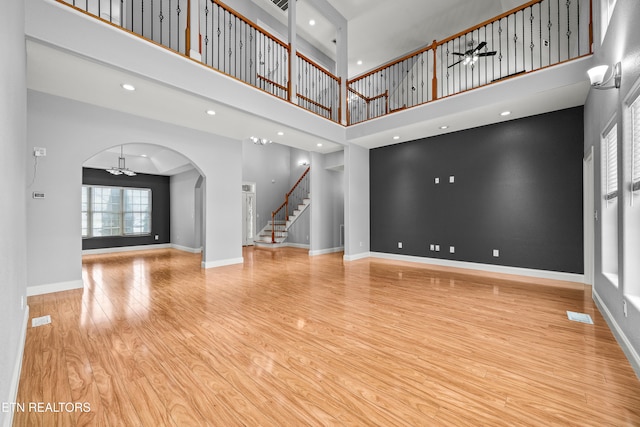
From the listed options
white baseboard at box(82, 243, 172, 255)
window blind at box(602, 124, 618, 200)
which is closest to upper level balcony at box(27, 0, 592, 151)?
window blind at box(602, 124, 618, 200)

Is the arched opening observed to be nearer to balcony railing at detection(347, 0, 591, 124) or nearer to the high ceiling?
the high ceiling

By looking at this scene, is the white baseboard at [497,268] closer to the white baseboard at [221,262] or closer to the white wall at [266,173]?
the white baseboard at [221,262]

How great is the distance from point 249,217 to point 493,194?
26.6 feet

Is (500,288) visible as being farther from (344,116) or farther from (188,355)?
(344,116)

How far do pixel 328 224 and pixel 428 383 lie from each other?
681 cm

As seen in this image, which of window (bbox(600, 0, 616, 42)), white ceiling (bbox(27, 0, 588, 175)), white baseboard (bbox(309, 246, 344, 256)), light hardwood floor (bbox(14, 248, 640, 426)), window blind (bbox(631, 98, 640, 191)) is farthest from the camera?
white baseboard (bbox(309, 246, 344, 256))

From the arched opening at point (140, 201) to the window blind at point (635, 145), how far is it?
8712 mm

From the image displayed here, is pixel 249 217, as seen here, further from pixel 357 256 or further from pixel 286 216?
pixel 357 256

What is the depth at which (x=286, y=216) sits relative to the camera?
415 inches

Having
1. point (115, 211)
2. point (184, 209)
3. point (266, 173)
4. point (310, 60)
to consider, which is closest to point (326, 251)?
point (266, 173)

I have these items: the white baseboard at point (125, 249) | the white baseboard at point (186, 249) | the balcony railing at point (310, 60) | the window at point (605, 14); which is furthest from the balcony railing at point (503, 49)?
the white baseboard at point (125, 249)

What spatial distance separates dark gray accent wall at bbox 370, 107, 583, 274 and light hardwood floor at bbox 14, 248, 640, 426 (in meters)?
1.23

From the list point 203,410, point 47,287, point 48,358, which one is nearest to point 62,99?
point 47,287

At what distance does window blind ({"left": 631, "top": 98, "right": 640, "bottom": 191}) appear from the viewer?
2.23 metres
